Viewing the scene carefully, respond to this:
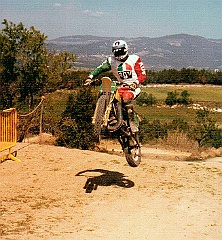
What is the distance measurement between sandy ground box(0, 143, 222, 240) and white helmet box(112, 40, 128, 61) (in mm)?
3100

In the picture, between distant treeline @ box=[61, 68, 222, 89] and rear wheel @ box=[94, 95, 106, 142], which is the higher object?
rear wheel @ box=[94, 95, 106, 142]

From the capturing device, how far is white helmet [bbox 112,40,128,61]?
984 centimetres

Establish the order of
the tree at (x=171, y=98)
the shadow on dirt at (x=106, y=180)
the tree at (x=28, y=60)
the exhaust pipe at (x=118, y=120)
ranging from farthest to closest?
1. the tree at (x=171, y=98)
2. the tree at (x=28, y=60)
3. the shadow on dirt at (x=106, y=180)
4. the exhaust pipe at (x=118, y=120)

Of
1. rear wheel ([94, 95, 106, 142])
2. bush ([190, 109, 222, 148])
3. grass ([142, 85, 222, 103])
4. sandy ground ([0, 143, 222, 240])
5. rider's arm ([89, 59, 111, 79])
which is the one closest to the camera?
sandy ground ([0, 143, 222, 240])

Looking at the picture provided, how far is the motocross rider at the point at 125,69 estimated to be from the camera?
974 centimetres

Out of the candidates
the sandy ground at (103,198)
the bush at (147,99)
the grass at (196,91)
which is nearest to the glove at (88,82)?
the sandy ground at (103,198)

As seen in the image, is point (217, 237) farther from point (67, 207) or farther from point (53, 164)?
point (53, 164)

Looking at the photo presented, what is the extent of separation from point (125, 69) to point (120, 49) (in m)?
0.44

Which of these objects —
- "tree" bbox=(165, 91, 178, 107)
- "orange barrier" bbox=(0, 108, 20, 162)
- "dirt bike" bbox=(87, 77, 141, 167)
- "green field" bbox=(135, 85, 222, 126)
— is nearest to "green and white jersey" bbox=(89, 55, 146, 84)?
"dirt bike" bbox=(87, 77, 141, 167)

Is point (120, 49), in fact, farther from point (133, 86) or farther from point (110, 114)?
point (110, 114)

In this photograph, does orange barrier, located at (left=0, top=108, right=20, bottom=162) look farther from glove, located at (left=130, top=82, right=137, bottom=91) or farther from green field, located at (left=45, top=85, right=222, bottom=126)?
green field, located at (left=45, top=85, right=222, bottom=126)

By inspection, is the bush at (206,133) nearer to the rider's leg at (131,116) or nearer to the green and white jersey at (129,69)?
the green and white jersey at (129,69)

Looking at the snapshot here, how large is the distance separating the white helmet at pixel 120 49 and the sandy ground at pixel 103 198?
3.10m

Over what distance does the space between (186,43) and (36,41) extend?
94.1 m
